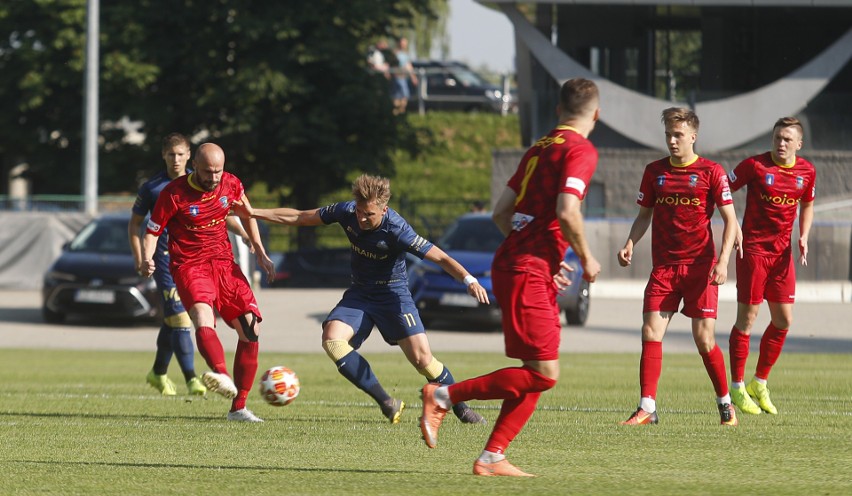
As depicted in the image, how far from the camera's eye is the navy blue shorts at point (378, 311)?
9.45 m

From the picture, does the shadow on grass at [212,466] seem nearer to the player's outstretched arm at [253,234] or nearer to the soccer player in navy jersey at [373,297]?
the soccer player in navy jersey at [373,297]

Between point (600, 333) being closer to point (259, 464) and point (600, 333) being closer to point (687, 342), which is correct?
point (687, 342)

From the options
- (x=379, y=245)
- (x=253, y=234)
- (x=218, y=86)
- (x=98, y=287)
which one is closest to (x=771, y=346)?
(x=379, y=245)

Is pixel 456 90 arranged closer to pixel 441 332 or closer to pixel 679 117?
pixel 441 332

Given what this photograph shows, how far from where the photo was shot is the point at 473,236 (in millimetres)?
21203

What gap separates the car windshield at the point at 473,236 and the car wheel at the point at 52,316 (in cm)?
569

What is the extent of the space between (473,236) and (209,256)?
1129 centimetres

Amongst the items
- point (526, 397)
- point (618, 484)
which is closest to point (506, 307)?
point (526, 397)

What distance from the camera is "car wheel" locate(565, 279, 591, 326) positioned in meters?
21.3

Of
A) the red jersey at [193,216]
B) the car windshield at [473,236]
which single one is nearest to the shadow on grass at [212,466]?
the red jersey at [193,216]

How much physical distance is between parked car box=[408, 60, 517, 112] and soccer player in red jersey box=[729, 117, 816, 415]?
41.9 m

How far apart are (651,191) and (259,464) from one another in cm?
361

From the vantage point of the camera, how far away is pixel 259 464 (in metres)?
7.51

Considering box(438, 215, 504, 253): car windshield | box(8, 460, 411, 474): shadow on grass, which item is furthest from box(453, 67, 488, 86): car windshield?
box(8, 460, 411, 474): shadow on grass
